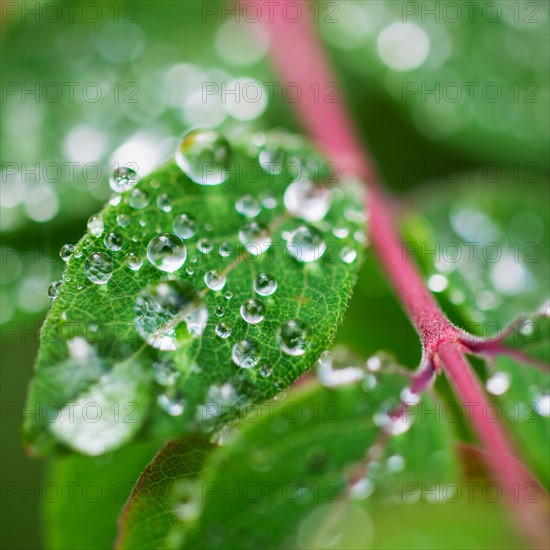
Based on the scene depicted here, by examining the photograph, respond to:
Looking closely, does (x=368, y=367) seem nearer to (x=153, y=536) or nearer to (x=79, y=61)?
(x=153, y=536)

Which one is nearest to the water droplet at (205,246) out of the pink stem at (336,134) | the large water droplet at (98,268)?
the large water droplet at (98,268)

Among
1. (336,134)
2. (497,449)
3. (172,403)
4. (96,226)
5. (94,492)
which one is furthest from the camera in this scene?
(336,134)

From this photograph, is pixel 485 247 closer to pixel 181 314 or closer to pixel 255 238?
pixel 255 238

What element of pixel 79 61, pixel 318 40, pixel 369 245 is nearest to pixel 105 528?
pixel 369 245

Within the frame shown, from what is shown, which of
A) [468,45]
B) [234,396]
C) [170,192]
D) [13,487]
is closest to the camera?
[234,396]

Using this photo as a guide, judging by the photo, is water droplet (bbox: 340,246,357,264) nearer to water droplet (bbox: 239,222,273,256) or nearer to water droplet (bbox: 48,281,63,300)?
water droplet (bbox: 239,222,273,256)

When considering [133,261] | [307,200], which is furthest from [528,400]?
[133,261]
